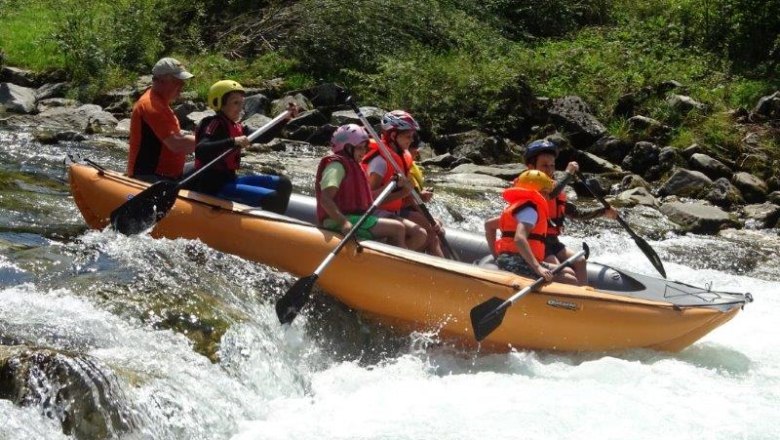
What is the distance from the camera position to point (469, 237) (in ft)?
22.4

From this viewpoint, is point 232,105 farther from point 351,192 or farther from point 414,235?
point 414,235

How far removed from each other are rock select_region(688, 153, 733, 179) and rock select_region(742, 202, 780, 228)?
42.1 inches

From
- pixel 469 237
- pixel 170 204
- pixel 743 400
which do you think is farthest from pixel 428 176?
pixel 743 400

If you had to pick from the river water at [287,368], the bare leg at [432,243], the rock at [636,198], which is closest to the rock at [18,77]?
the river water at [287,368]

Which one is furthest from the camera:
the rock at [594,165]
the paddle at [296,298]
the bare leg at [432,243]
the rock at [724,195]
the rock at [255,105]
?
the rock at [255,105]

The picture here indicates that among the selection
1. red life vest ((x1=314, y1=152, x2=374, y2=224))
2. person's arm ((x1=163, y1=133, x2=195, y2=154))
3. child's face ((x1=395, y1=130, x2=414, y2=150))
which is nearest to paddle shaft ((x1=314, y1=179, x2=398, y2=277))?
red life vest ((x1=314, y1=152, x2=374, y2=224))

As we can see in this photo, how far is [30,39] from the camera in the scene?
1605 cm

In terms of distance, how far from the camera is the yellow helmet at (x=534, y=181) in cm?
594

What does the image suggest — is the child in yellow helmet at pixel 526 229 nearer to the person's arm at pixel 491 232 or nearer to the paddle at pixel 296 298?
the person's arm at pixel 491 232

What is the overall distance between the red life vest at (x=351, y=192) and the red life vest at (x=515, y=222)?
85cm

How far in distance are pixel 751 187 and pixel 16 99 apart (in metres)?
9.46

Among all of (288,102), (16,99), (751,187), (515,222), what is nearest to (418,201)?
(515,222)

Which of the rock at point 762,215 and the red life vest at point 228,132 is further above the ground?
the red life vest at point 228,132

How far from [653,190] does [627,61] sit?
420 centimetres
